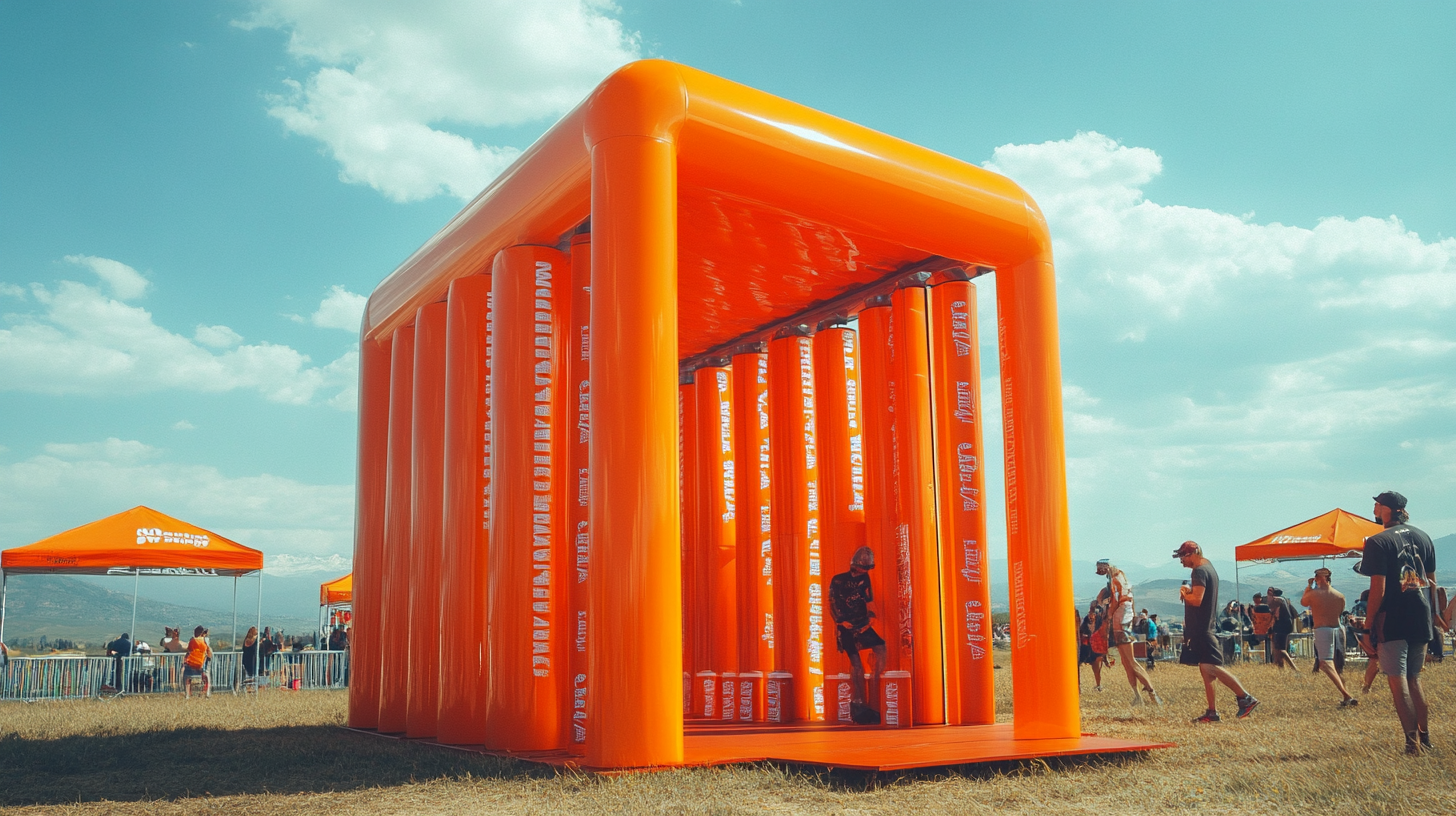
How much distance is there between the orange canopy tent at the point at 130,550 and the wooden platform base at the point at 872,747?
11.5 m

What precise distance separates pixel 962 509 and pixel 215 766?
6.08 meters

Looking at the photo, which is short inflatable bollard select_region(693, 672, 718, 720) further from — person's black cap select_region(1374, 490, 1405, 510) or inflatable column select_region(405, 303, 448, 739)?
person's black cap select_region(1374, 490, 1405, 510)

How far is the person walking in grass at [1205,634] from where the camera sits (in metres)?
9.37

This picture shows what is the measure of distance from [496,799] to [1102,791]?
326cm

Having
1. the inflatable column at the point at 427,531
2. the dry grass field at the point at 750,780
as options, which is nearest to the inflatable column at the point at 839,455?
the dry grass field at the point at 750,780

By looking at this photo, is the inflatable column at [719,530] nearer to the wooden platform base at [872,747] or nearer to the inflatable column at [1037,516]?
the wooden platform base at [872,747]

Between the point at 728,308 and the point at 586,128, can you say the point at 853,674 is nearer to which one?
the point at 728,308

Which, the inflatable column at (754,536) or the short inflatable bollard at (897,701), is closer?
the short inflatable bollard at (897,701)

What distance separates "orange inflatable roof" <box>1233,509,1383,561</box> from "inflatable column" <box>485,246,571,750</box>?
18.1m

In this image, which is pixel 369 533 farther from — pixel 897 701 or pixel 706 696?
pixel 897 701

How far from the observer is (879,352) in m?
10.3

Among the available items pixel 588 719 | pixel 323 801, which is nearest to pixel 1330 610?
pixel 588 719

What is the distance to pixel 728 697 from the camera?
36.1 feet

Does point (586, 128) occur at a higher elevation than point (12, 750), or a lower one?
higher
